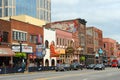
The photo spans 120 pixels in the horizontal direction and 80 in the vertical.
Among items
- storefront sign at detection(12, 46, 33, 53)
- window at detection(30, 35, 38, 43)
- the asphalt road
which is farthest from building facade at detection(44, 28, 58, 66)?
the asphalt road

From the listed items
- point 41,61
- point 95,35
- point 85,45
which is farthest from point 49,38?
point 95,35

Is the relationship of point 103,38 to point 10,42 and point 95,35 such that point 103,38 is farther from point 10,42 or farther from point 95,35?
point 10,42

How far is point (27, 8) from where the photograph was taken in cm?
14888

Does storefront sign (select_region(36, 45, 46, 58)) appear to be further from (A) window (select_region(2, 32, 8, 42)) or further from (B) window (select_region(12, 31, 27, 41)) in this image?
(A) window (select_region(2, 32, 8, 42))

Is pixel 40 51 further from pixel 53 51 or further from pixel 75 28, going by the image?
pixel 75 28

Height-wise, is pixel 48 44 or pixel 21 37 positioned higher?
pixel 21 37

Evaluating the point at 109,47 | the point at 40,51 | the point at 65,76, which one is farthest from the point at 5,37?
the point at 109,47

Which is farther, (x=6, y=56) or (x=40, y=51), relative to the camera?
(x=40, y=51)

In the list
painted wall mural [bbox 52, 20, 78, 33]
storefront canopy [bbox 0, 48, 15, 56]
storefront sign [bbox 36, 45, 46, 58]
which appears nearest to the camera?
storefront canopy [bbox 0, 48, 15, 56]

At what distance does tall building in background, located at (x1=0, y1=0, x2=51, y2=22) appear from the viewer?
138000mm

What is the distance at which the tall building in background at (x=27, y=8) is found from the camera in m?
138

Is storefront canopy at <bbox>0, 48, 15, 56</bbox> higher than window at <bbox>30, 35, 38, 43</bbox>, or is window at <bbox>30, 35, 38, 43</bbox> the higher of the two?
window at <bbox>30, 35, 38, 43</bbox>

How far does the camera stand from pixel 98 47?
13500 centimetres

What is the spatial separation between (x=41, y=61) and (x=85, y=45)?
37857mm
